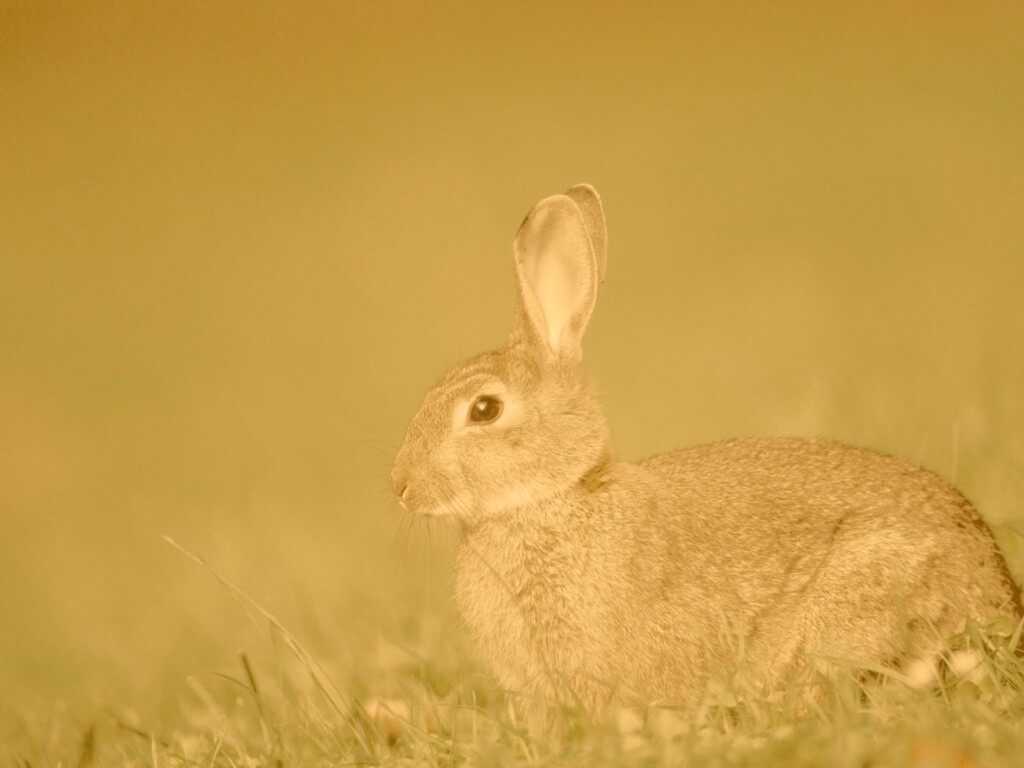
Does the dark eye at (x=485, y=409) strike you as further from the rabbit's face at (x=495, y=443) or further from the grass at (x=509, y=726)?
the grass at (x=509, y=726)

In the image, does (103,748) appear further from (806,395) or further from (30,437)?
(30,437)

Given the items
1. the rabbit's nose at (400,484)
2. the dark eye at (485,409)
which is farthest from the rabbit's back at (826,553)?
the rabbit's nose at (400,484)

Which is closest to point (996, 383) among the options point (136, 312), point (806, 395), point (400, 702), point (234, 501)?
point (806, 395)

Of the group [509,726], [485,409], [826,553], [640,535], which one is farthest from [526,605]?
[826,553]

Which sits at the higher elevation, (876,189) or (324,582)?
(876,189)

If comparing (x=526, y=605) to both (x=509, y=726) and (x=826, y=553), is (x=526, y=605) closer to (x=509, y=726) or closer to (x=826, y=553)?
(x=509, y=726)

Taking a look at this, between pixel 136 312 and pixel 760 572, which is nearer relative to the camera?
pixel 760 572
